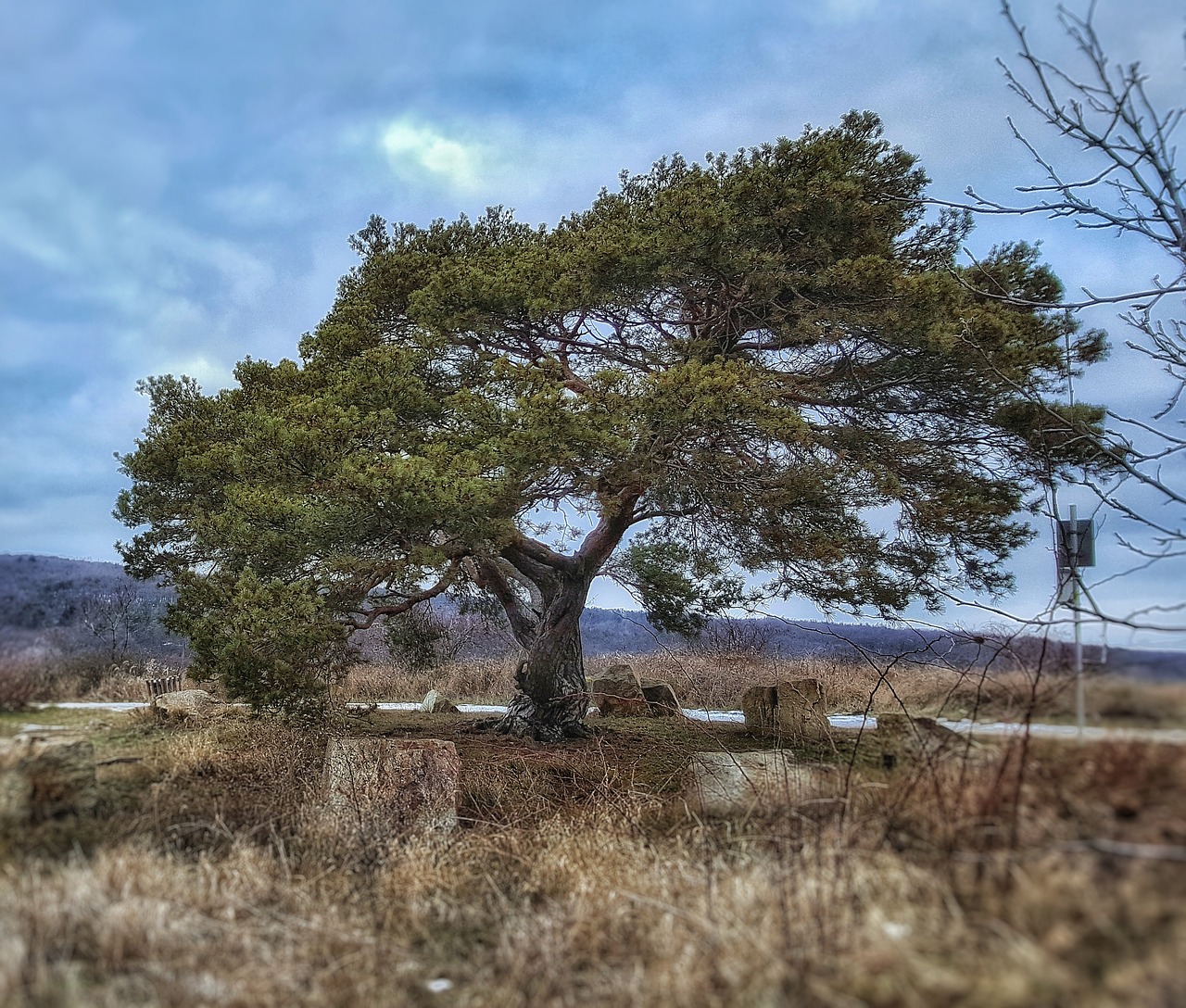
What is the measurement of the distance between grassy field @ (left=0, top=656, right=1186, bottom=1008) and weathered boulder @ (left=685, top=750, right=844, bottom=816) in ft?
0.59

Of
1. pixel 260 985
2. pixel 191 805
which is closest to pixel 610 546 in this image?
pixel 191 805

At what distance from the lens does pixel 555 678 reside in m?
10.1

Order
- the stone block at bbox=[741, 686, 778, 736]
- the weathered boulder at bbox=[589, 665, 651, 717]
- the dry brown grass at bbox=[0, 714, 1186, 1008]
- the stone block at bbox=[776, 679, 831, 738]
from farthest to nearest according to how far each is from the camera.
→ the weathered boulder at bbox=[589, 665, 651, 717]
the stone block at bbox=[741, 686, 778, 736]
the stone block at bbox=[776, 679, 831, 738]
the dry brown grass at bbox=[0, 714, 1186, 1008]

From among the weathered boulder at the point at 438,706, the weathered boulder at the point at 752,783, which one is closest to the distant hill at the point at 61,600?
the weathered boulder at the point at 438,706

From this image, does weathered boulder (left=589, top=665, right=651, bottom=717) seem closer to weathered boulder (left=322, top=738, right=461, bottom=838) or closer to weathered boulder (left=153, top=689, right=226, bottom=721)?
weathered boulder (left=153, top=689, right=226, bottom=721)

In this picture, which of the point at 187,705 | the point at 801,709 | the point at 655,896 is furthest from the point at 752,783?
the point at 187,705

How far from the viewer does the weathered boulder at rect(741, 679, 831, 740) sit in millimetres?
9719

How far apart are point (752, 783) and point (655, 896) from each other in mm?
1682

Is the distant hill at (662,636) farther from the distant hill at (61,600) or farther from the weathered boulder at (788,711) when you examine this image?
the weathered boulder at (788,711)

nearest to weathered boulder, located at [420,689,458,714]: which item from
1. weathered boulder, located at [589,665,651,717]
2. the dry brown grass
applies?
weathered boulder, located at [589,665,651,717]

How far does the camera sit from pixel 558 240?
9305 mm

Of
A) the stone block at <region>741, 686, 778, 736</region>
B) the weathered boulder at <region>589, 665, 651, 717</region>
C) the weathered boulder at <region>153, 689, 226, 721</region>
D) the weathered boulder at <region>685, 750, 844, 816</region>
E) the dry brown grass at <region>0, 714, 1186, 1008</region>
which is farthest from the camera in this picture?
the weathered boulder at <region>589, 665, 651, 717</region>

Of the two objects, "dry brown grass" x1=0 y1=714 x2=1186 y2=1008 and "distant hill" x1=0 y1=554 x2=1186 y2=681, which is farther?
"distant hill" x1=0 y1=554 x2=1186 y2=681

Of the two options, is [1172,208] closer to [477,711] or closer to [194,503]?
[194,503]
